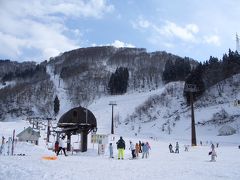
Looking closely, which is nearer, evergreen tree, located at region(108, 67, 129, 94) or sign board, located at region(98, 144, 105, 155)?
sign board, located at region(98, 144, 105, 155)

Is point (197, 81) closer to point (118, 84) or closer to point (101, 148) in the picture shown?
point (118, 84)

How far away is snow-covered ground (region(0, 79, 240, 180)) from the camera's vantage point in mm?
16656

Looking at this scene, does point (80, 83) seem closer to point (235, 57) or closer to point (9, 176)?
point (235, 57)

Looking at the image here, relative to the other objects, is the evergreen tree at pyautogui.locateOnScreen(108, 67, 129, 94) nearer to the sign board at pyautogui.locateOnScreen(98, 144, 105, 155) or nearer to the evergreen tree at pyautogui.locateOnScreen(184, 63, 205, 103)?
the evergreen tree at pyautogui.locateOnScreen(184, 63, 205, 103)

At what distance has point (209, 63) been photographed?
379 feet

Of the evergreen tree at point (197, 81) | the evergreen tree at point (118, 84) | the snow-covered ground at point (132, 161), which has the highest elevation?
the evergreen tree at point (118, 84)

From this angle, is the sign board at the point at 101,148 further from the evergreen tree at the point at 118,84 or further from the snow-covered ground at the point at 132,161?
the evergreen tree at the point at 118,84

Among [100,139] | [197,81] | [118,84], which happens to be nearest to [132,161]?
[100,139]

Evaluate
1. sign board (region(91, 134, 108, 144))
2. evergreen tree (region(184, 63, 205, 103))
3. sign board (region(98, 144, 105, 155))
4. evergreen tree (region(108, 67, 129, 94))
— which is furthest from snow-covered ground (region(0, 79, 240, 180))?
evergreen tree (region(184, 63, 205, 103))

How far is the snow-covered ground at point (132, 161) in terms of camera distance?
16656 mm

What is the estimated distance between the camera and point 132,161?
2552 centimetres

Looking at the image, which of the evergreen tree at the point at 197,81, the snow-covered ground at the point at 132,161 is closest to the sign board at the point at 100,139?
the snow-covered ground at the point at 132,161

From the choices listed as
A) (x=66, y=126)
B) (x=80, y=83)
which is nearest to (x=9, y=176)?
(x=66, y=126)

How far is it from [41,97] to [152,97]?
58.0 meters
